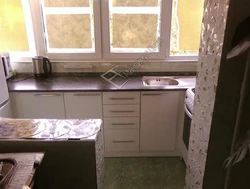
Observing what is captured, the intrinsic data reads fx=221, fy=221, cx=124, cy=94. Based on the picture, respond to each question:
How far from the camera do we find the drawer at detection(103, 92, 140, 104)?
91.4 inches

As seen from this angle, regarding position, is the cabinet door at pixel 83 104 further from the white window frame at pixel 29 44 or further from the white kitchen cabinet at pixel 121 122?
the white window frame at pixel 29 44

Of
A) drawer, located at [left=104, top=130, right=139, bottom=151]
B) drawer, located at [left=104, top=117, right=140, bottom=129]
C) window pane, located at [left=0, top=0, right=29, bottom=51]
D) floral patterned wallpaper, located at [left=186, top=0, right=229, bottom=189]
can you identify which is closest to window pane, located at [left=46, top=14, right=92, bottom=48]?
window pane, located at [left=0, top=0, right=29, bottom=51]

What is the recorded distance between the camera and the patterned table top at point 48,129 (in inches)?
55.3

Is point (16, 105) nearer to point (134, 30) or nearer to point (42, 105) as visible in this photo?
point (42, 105)

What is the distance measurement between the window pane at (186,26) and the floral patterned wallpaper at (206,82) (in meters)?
1.45

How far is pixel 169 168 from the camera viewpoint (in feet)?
7.84

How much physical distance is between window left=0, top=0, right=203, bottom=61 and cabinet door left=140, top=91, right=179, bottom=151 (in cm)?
66

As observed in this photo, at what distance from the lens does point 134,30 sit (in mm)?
2645

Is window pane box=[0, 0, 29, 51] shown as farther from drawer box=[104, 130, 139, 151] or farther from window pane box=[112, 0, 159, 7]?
drawer box=[104, 130, 139, 151]

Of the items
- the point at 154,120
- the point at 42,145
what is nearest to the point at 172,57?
the point at 154,120

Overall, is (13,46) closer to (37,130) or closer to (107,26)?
(107,26)

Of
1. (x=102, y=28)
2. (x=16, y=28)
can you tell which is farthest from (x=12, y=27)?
(x=102, y=28)

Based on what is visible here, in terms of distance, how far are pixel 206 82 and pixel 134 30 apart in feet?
5.38

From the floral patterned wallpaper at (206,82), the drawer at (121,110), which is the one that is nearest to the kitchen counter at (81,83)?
the drawer at (121,110)
